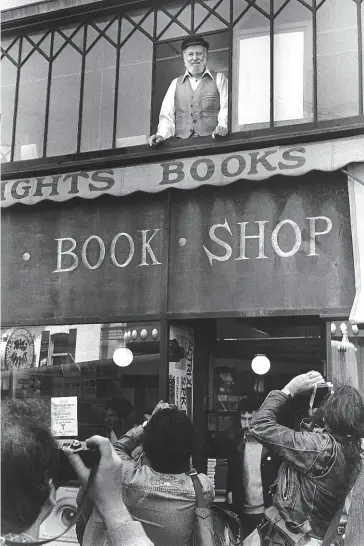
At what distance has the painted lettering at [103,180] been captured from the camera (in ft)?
21.7

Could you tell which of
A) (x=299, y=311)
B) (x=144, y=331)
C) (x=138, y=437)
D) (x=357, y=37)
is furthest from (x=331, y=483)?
(x=357, y=37)

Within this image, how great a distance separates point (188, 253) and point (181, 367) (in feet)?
3.78

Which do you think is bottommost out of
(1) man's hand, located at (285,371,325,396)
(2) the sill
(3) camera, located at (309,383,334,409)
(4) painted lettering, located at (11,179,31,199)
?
(3) camera, located at (309,383,334,409)

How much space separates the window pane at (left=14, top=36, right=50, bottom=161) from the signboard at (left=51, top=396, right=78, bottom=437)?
2.60m

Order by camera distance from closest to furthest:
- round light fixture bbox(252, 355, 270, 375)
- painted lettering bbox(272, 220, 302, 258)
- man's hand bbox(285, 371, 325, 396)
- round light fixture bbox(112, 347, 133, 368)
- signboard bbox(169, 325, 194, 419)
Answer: man's hand bbox(285, 371, 325, 396)
painted lettering bbox(272, 220, 302, 258)
signboard bbox(169, 325, 194, 419)
round light fixture bbox(112, 347, 133, 368)
round light fixture bbox(252, 355, 270, 375)

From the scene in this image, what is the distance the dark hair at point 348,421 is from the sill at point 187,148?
9.12ft

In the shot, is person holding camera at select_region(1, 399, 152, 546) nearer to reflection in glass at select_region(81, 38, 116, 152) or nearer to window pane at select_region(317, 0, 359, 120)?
window pane at select_region(317, 0, 359, 120)

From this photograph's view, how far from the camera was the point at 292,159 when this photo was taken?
5.96 m

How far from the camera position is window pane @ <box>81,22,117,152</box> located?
693 centimetres

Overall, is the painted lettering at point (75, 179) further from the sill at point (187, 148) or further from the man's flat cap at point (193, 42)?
the man's flat cap at point (193, 42)

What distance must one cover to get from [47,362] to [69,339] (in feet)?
1.21

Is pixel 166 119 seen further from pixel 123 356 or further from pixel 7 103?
pixel 123 356

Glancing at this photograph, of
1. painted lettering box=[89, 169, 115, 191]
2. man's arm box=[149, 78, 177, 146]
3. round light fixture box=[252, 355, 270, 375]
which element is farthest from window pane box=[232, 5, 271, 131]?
round light fixture box=[252, 355, 270, 375]

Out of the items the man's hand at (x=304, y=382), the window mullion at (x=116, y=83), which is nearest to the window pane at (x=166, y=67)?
the window mullion at (x=116, y=83)
